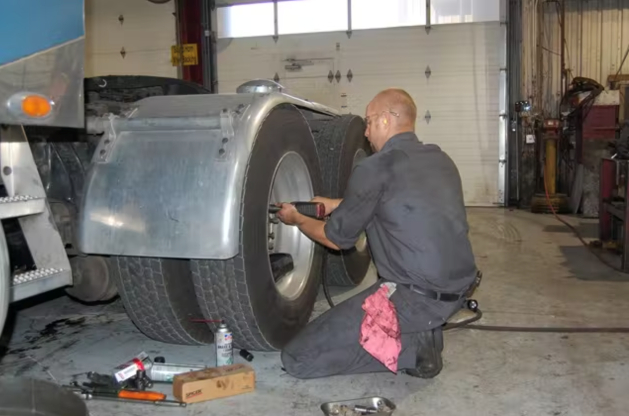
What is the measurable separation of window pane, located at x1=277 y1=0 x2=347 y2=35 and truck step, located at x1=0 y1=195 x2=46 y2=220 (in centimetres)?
893

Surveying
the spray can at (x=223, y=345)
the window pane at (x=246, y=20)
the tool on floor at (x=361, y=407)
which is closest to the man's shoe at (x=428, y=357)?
the tool on floor at (x=361, y=407)

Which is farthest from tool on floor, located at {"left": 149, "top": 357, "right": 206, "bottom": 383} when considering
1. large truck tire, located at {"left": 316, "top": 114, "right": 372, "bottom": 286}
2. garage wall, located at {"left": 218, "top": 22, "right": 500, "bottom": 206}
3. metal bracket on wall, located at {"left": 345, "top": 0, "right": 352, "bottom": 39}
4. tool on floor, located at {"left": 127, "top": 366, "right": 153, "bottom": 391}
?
metal bracket on wall, located at {"left": 345, "top": 0, "right": 352, "bottom": 39}

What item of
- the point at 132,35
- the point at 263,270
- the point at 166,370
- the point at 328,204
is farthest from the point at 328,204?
the point at 132,35

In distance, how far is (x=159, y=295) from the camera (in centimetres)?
255

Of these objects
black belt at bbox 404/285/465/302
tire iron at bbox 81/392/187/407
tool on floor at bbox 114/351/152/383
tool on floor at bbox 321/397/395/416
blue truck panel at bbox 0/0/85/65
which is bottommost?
tool on floor at bbox 321/397/395/416

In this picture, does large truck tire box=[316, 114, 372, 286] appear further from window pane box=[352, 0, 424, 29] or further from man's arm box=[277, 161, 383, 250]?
window pane box=[352, 0, 424, 29]

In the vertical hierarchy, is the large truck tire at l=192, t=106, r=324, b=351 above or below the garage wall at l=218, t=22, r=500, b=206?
below

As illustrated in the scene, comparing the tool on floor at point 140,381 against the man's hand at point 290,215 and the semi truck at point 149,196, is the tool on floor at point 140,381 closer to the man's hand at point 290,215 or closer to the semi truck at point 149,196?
the semi truck at point 149,196

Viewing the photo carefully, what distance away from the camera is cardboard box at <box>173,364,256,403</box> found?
7.72 feet

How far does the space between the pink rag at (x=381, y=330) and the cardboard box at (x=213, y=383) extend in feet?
1.69

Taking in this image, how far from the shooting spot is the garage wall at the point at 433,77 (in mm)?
9945

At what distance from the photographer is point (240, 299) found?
246cm

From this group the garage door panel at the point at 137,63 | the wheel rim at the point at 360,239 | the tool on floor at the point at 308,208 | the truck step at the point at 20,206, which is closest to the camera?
the truck step at the point at 20,206

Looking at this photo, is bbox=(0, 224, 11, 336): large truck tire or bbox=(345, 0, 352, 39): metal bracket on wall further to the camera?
bbox=(345, 0, 352, 39): metal bracket on wall
